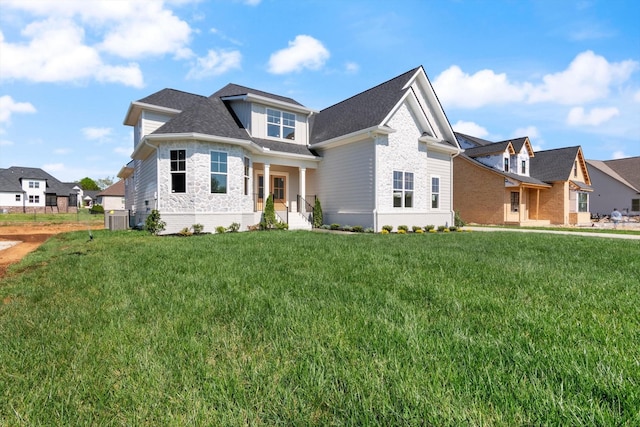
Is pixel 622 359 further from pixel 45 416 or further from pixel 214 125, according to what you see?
pixel 214 125

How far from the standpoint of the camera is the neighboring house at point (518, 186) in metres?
22.8

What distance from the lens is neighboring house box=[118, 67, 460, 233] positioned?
13.4m

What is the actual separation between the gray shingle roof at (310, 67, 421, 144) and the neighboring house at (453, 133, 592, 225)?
1127cm

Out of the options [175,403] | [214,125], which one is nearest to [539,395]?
[175,403]

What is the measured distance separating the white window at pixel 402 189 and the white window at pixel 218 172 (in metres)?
8.35

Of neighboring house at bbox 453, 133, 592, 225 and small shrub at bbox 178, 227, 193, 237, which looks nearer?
small shrub at bbox 178, 227, 193, 237

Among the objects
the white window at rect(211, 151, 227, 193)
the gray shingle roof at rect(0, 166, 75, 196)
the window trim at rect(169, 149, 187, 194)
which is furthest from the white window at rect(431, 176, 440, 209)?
the gray shingle roof at rect(0, 166, 75, 196)

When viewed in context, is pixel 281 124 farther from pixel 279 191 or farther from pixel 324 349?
pixel 324 349

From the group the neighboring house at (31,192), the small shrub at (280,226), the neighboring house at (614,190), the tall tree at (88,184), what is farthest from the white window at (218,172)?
the tall tree at (88,184)

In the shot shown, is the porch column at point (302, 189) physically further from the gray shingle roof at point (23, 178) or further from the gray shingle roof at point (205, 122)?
the gray shingle roof at point (23, 178)

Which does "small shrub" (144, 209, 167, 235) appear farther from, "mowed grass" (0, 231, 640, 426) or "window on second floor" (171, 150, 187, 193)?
"mowed grass" (0, 231, 640, 426)

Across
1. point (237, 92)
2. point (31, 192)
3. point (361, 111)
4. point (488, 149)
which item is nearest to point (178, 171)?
point (237, 92)

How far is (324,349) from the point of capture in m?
2.40

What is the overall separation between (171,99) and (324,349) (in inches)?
769
